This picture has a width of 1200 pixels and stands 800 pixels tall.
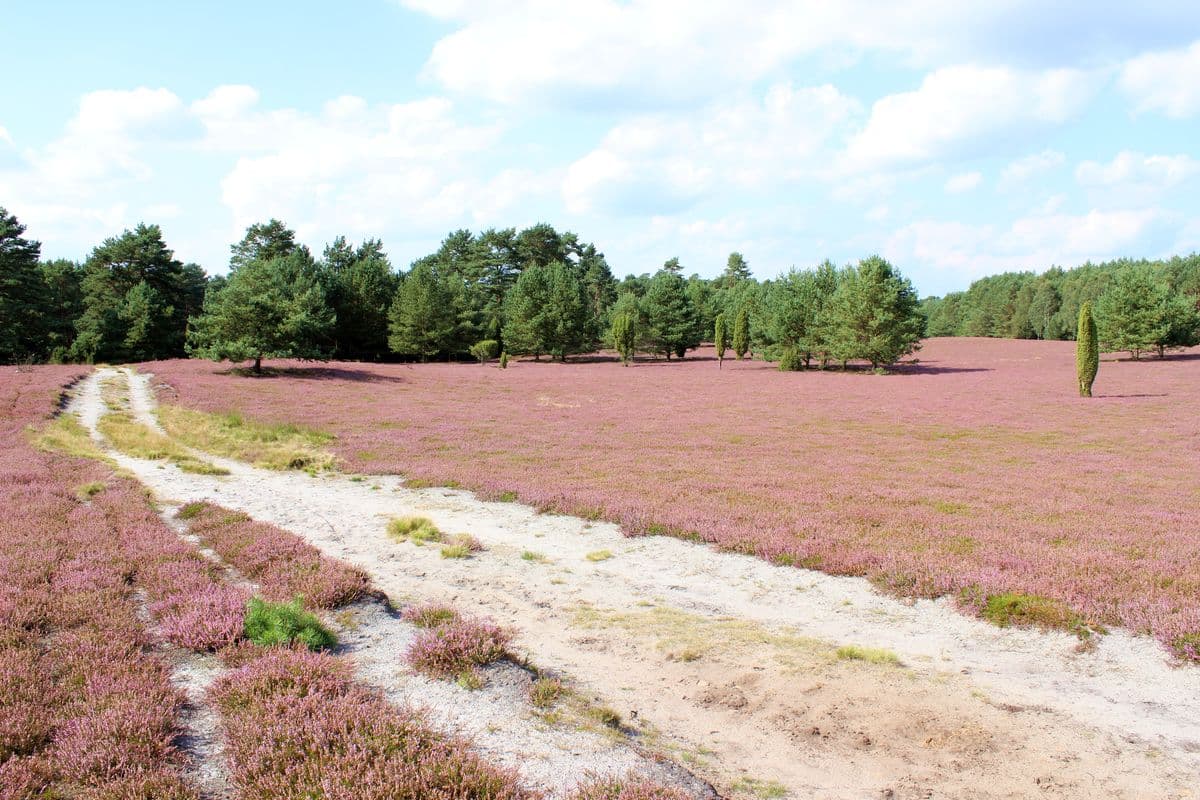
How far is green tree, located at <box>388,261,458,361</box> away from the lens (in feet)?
279

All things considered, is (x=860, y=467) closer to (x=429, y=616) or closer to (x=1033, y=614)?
(x=1033, y=614)

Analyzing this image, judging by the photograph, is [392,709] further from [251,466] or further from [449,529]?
[251,466]

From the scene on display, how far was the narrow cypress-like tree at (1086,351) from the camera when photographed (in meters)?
42.7

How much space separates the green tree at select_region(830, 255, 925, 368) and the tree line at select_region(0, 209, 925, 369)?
0.15 metres

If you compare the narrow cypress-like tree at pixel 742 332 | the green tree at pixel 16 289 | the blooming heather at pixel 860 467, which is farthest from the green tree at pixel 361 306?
the narrow cypress-like tree at pixel 742 332

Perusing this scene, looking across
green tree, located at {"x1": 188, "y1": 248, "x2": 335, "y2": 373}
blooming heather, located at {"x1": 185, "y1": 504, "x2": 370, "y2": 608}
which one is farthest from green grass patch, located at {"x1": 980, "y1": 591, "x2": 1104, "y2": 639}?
green tree, located at {"x1": 188, "y1": 248, "x2": 335, "y2": 373}

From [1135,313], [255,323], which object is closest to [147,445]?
[255,323]

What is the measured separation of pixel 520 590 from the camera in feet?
33.7

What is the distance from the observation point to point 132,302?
74.8 m

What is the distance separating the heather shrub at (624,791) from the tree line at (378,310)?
55.0 meters

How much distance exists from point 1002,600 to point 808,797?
225 inches

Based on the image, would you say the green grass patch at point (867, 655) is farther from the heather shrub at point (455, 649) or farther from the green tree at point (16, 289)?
the green tree at point (16, 289)

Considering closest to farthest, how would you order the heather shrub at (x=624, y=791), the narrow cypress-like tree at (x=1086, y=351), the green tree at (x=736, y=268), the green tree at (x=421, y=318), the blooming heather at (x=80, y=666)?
1. the heather shrub at (x=624, y=791)
2. the blooming heather at (x=80, y=666)
3. the narrow cypress-like tree at (x=1086, y=351)
4. the green tree at (x=421, y=318)
5. the green tree at (x=736, y=268)

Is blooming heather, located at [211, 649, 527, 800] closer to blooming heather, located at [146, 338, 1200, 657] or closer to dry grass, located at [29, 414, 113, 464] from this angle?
blooming heather, located at [146, 338, 1200, 657]
